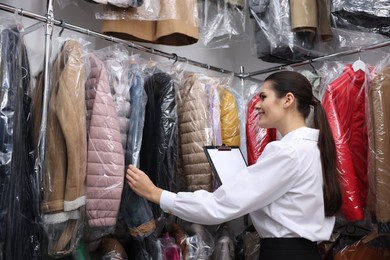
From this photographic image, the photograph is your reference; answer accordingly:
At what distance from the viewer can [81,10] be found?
2115mm

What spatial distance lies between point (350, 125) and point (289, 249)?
718mm

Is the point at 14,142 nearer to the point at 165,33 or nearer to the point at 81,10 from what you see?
the point at 165,33

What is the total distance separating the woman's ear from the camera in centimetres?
140

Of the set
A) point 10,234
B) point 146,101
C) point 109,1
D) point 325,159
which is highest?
point 109,1

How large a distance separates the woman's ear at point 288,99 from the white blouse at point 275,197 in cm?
10

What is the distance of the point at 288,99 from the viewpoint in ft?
4.61

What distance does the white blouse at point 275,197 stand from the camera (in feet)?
4.12

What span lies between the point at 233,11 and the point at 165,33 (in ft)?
1.70

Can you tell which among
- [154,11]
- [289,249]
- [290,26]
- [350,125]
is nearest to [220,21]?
[290,26]

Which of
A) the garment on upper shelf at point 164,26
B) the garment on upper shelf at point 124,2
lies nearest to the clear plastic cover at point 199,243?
the garment on upper shelf at point 164,26

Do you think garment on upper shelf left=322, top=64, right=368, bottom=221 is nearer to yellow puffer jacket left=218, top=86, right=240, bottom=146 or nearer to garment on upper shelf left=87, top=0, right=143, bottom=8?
yellow puffer jacket left=218, top=86, right=240, bottom=146

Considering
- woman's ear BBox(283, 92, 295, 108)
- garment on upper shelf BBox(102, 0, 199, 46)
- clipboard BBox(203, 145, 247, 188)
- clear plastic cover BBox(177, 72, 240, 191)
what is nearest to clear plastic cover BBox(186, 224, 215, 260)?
clear plastic cover BBox(177, 72, 240, 191)

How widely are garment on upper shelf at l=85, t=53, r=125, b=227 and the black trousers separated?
513mm

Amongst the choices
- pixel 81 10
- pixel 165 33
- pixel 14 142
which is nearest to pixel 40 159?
pixel 14 142
